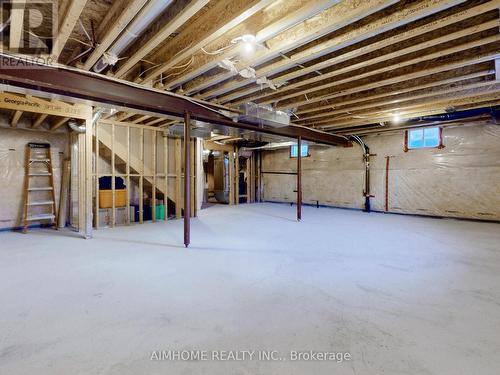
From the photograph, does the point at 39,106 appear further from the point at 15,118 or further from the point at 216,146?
the point at 216,146

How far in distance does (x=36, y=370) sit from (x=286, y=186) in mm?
8226

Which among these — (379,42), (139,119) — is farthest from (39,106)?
(379,42)

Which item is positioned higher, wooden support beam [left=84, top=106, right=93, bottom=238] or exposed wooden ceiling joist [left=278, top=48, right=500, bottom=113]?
exposed wooden ceiling joist [left=278, top=48, right=500, bottom=113]

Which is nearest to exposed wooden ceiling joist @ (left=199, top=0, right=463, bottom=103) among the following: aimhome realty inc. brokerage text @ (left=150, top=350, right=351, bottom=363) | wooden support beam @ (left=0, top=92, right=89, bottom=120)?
aimhome realty inc. brokerage text @ (left=150, top=350, right=351, bottom=363)

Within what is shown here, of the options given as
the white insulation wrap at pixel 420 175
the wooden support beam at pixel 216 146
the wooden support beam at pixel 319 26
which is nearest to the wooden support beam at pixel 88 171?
the wooden support beam at pixel 319 26

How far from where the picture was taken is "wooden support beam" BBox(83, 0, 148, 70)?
5.87ft

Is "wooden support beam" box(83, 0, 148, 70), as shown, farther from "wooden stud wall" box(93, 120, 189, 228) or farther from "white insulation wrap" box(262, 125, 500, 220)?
"white insulation wrap" box(262, 125, 500, 220)

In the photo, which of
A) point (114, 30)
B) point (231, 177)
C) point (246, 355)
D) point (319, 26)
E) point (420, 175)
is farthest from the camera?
point (231, 177)

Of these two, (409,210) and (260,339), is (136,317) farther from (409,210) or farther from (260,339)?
(409,210)

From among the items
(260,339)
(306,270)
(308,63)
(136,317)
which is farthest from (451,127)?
(136,317)

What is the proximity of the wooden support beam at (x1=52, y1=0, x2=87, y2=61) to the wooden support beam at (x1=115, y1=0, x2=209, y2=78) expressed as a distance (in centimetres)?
54

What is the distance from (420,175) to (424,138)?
896 millimetres

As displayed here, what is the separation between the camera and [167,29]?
2061 mm

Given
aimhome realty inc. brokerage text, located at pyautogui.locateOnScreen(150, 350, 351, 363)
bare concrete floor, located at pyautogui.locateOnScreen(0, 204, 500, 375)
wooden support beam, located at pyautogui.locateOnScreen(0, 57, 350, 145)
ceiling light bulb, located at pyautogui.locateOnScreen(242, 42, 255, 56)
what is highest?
ceiling light bulb, located at pyautogui.locateOnScreen(242, 42, 255, 56)
